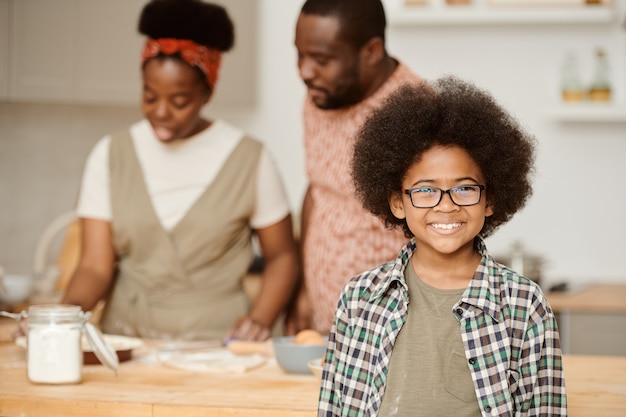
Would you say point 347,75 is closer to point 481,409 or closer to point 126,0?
point 481,409

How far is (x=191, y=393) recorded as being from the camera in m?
1.63

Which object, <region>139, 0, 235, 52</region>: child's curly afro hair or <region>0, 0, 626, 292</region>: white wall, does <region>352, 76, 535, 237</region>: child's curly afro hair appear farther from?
<region>0, 0, 626, 292</region>: white wall

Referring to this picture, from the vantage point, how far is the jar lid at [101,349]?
5.72 feet

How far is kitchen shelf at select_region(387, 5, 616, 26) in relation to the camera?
3.72m

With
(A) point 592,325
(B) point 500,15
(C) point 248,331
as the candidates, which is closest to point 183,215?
(C) point 248,331

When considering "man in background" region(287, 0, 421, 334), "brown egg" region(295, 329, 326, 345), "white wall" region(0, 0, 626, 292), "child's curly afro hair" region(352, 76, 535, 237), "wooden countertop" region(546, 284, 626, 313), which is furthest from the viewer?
"white wall" region(0, 0, 626, 292)

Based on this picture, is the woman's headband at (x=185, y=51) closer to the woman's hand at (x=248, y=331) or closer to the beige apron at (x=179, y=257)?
the beige apron at (x=179, y=257)

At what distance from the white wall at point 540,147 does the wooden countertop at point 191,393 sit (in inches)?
83.2

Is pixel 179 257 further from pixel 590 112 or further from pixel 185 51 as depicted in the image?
pixel 590 112

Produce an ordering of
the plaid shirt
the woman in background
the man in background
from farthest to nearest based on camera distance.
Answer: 1. the woman in background
2. the man in background
3. the plaid shirt

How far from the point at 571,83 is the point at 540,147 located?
11.5 inches

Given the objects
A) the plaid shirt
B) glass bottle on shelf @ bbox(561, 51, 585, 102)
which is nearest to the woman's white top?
the plaid shirt

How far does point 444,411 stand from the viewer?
4.46 feet

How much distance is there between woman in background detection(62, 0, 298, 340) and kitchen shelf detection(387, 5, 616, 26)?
1632 mm
